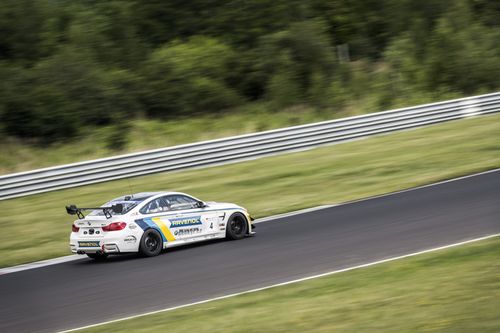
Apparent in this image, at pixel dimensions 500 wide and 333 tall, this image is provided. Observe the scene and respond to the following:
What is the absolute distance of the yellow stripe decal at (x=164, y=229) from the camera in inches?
525

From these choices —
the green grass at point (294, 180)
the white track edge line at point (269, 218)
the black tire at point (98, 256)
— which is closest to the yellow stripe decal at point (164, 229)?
the black tire at point (98, 256)

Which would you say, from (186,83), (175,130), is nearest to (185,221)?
(175,130)

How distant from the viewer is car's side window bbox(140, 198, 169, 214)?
43.9 feet

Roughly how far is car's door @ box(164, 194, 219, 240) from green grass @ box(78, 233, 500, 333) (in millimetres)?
4262

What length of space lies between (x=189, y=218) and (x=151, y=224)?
883 millimetres

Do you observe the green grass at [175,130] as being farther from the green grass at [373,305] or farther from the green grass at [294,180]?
the green grass at [373,305]

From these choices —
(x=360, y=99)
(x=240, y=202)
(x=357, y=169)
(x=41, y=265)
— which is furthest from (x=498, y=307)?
(x=360, y=99)

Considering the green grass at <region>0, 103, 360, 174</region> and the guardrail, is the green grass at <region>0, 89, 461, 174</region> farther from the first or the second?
the guardrail

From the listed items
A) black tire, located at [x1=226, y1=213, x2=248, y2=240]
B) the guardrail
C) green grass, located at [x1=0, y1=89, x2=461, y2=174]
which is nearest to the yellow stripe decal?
black tire, located at [x1=226, y1=213, x2=248, y2=240]

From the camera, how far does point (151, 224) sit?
13211mm

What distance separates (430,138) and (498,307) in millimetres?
16650

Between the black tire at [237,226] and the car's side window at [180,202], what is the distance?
28.5 inches

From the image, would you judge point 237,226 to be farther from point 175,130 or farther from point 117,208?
point 175,130

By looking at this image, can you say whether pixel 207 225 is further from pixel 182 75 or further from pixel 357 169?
pixel 182 75
